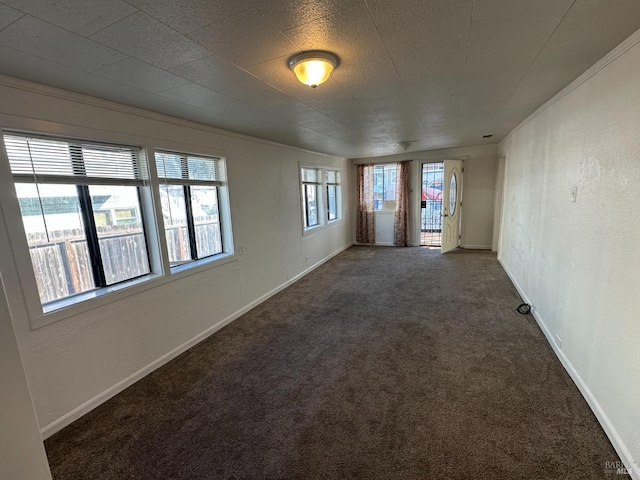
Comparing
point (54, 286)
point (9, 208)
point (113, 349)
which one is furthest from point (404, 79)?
point (113, 349)

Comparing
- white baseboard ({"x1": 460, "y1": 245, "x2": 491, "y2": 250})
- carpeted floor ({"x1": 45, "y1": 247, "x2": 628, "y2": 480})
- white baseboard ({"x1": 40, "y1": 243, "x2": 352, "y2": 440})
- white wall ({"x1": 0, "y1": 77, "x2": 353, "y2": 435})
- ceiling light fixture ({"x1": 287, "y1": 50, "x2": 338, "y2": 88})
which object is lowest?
carpeted floor ({"x1": 45, "y1": 247, "x2": 628, "y2": 480})

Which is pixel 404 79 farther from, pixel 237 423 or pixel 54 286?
pixel 54 286

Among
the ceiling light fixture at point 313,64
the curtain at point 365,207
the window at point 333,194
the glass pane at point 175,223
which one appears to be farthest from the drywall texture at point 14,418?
the curtain at point 365,207

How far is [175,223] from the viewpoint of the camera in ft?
9.56

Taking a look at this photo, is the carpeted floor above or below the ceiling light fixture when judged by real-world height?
below

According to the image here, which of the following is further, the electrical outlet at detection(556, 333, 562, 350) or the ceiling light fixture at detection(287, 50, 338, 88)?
the electrical outlet at detection(556, 333, 562, 350)

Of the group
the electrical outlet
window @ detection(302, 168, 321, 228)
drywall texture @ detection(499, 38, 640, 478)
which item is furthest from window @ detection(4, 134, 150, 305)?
the electrical outlet

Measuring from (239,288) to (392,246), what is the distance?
474 cm

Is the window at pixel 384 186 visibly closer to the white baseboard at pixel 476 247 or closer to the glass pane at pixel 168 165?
the white baseboard at pixel 476 247

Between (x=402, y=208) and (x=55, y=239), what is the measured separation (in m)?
6.49

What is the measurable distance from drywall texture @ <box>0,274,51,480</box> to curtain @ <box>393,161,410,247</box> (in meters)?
6.96

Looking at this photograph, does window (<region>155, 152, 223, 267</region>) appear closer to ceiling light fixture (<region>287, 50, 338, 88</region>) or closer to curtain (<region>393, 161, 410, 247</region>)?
ceiling light fixture (<region>287, 50, 338, 88</region>)

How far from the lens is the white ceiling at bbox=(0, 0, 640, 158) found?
1.21 meters

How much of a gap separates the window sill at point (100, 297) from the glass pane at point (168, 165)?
95cm
